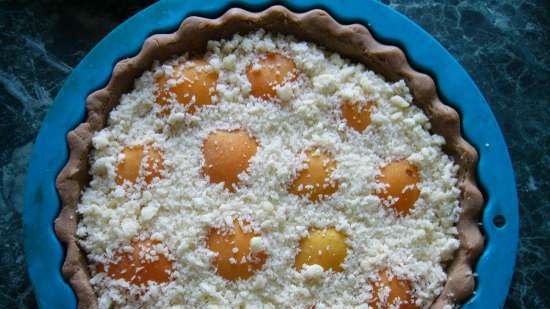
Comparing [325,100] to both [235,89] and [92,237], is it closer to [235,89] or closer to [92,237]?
[235,89]

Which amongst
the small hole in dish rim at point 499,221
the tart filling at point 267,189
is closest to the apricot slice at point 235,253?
the tart filling at point 267,189

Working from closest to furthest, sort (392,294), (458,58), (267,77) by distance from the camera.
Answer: (392,294) → (267,77) → (458,58)

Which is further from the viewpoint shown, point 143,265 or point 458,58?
point 458,58

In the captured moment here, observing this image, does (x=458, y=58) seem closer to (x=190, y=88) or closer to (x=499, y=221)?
(x=499, y=221)

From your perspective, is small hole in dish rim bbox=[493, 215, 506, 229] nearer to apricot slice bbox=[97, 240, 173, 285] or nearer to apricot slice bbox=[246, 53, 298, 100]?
apricot slice bbox=[246, 53, 298, 100]

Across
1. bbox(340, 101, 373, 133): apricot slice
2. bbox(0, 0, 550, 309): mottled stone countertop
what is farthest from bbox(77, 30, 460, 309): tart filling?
bbox(0, 0, 550, 309): mottled stone countertop

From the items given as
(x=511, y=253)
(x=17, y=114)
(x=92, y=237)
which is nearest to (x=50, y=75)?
(x=17, y=114)

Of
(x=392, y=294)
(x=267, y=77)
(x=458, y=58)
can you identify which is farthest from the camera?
(x=458, y=58)

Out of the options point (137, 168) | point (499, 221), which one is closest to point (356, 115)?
point (499, 221)
